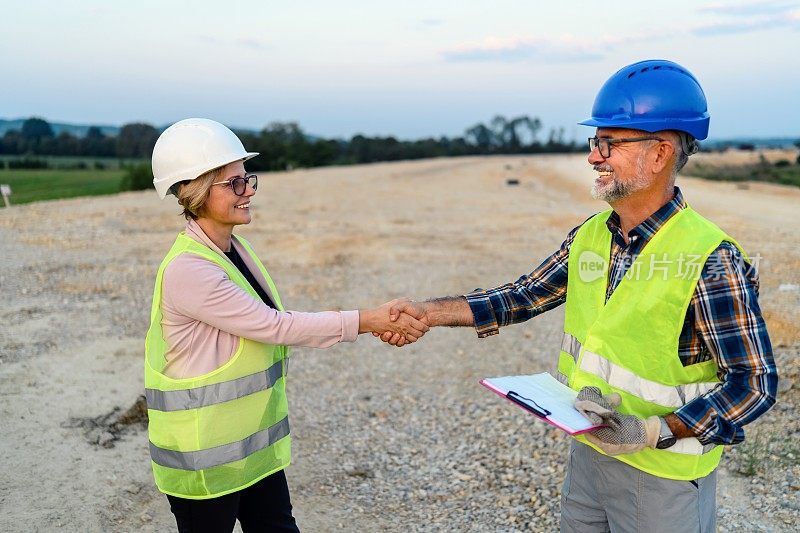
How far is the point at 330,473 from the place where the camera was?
5.61 m

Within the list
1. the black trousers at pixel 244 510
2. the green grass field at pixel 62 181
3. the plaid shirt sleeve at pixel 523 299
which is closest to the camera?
the black trousers at pixel 244 510

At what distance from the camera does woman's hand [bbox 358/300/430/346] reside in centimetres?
361

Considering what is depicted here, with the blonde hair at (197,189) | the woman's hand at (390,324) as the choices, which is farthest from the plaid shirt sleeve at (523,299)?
the blonde hair at (197,189)

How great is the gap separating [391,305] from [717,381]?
68.6 inches

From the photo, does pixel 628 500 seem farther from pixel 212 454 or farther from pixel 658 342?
pixel 212 454

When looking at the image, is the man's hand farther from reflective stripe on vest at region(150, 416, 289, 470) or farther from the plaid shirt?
the plaid shirt

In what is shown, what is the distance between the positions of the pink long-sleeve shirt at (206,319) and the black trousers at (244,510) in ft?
1.94

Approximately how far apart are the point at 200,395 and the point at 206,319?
1.05 feet

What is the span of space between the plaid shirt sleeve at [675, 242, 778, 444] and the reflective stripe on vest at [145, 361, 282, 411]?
1747mm

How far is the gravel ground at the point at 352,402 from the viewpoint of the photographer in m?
4.96

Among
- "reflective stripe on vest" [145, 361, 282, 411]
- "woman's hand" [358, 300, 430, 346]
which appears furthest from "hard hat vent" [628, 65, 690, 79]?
"reflective stripe on vest" [145, 361, 282, 411]

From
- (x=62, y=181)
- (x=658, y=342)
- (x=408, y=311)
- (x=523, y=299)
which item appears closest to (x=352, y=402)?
(x=408, y=311)

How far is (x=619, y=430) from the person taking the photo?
2.39m

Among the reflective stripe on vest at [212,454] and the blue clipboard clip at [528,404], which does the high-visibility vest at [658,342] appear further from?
the reflective stripe on vest at [212,454]
